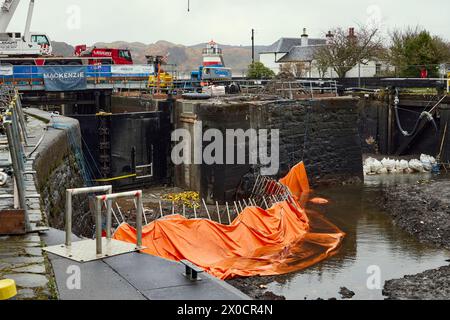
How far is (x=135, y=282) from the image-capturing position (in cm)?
547

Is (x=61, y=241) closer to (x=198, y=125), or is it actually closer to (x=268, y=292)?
(x=268, y=292)

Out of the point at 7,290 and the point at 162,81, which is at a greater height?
the point at 162,81

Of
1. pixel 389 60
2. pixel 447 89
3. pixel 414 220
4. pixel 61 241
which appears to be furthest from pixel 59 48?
pixel 61 241

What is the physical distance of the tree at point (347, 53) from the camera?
49469mm

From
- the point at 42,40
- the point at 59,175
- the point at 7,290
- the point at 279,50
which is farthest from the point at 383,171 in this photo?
the point at 279,50

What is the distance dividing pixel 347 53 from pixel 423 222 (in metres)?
33.8

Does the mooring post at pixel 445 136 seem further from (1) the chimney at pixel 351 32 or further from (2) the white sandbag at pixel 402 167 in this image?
(1) the chimney at pixel 351 32

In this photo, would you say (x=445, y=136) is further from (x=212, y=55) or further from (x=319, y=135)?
(x=212, y=55)

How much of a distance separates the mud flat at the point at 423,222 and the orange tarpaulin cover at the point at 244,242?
7.41 feet

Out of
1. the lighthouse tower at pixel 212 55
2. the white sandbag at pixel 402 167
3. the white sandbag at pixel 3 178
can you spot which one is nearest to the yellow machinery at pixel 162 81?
the white sandbag at pixel 402 167

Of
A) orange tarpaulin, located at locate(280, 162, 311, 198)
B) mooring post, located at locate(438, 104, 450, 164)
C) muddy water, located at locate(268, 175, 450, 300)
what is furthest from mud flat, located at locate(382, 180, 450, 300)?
mooring post, located at locate(438, 104, 450, 164)

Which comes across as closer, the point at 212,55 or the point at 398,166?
the point at 398,166

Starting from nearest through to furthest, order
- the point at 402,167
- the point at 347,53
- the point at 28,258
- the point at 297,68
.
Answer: the point at 28,258 → the point at 402,167 → the point at 347,53 → the point at 297,68
